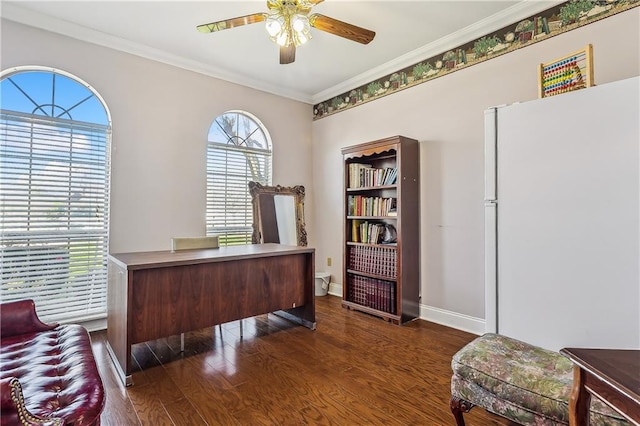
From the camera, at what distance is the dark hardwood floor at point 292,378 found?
1733 mm

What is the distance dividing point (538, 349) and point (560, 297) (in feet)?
0.93

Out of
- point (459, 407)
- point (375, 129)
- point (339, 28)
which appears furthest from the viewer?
point (375, 129)

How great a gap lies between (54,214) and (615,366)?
3828mm

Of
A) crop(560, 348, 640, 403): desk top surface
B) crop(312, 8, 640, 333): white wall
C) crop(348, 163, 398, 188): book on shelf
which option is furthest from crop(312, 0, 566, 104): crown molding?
crop(560, 348, 640, 403): desk top surface

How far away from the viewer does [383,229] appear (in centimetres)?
361

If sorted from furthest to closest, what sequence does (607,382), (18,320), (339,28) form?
(339,28), (18,320), (607,382)

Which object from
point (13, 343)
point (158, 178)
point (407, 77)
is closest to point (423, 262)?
point (407, 77)

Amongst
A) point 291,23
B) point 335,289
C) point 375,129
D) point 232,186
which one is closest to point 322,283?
point 335,289

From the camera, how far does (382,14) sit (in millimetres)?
2729

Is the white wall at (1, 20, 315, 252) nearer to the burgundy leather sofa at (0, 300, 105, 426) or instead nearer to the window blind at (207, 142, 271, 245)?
the window blind at (207, 142, 271, 245)

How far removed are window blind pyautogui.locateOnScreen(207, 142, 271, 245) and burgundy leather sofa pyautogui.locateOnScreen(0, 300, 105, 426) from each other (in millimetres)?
2131

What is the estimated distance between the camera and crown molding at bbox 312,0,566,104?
2.58m

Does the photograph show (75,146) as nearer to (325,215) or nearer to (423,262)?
(325,215)

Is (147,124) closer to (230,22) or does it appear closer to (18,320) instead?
(230,22)
